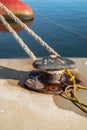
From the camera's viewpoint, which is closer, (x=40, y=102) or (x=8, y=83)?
(x=40, y=102)

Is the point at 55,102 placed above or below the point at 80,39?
above

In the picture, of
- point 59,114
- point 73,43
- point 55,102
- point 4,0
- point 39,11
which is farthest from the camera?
point 39,11

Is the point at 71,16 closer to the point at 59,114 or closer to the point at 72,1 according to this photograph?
the point at 72,1

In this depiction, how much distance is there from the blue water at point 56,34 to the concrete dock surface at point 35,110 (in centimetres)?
551

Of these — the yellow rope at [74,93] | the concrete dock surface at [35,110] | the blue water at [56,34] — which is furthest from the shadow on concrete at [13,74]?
the blue water at [56,34]

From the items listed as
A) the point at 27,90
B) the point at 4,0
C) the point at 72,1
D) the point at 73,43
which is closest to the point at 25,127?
the point at 27,90

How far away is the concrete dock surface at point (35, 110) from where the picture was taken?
3629mm

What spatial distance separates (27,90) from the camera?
453 centimetres

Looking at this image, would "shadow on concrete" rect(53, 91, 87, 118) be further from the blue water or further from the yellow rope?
the blue water

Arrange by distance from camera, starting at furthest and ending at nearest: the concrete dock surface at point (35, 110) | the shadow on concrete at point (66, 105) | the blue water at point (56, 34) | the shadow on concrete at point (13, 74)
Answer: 1. the blue water at point (56, 34)
2. the shadow on concrete at point (13, 74)
3. the shadow on concrete at point (66, 105)
4. the concrete dock surface at point (35, 110)

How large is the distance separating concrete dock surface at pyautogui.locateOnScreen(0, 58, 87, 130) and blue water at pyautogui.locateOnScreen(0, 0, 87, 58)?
217 inches

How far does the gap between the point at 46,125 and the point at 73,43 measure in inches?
322

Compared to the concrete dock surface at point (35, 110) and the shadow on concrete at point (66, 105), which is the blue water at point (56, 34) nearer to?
the concrete dock surface at point (35, 110)

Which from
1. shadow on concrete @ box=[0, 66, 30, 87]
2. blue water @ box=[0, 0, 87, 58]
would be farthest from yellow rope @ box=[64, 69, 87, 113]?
blue water @ box=[0, 0, 87, 58]
